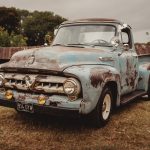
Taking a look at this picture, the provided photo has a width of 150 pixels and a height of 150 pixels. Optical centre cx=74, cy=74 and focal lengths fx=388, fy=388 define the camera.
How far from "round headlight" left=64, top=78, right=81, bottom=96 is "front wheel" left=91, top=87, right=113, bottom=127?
55 cm

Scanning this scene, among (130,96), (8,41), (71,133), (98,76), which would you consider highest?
(98,76)

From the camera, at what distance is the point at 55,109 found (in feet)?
18.6

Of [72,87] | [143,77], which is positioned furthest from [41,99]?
[143,77]

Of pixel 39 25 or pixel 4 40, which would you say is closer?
pixel 4 40

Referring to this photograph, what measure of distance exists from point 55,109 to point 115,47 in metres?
2.11

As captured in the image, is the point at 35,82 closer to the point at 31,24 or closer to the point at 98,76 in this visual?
the point at 98,76

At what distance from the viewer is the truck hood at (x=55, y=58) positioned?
5969mm

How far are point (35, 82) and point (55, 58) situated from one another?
485mm

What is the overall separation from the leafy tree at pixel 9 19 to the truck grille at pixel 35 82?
56558 millimetres

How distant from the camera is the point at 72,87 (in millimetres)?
5605

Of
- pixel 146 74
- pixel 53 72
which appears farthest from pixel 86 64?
pixel 146 74

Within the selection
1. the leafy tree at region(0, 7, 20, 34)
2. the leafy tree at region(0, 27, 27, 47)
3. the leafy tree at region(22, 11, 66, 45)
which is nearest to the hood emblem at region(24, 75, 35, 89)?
the leafy tree at region(0, 27, 27, 47)

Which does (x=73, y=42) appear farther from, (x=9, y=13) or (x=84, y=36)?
(x=9, y=13)

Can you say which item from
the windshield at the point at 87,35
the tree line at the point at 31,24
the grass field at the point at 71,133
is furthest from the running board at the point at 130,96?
the tree line at the point at 31,24
